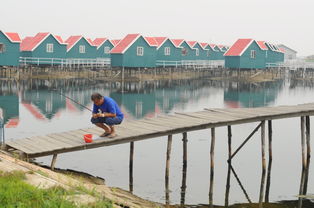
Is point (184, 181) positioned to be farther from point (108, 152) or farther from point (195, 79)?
point (195, 79)

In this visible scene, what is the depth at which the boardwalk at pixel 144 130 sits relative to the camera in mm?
11109

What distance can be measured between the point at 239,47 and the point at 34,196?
54.9 m

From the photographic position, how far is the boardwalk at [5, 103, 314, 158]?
11.1 metres

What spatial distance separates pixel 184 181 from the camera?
13.8 meters

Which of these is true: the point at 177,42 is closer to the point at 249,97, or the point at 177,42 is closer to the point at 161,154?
the point at 249,97

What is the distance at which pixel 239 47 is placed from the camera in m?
59.4

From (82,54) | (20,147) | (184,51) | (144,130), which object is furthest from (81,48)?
(20,147)

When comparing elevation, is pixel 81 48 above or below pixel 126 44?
below

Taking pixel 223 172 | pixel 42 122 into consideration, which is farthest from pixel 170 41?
pixel 223 172

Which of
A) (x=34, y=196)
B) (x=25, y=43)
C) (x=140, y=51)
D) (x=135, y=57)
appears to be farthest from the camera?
(x=25, y=43)

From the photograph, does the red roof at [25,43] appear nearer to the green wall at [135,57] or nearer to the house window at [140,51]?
the green wall at [135,57]

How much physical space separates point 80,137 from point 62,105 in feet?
68.5

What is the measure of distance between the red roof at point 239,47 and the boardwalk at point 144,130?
142 ft

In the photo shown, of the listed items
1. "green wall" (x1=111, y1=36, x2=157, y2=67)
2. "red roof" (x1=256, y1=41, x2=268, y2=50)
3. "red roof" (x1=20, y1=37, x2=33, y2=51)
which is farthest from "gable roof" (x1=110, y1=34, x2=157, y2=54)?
"red roof" (x1=256, y1=41, x2=268, y2=50)
